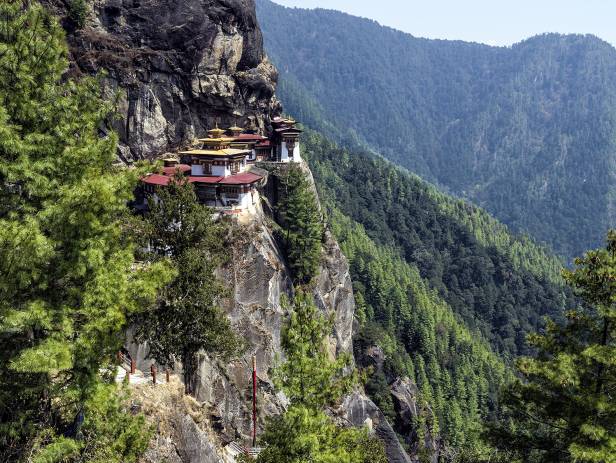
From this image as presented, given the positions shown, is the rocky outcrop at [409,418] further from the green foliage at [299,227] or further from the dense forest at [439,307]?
the green foliage at [299,227]

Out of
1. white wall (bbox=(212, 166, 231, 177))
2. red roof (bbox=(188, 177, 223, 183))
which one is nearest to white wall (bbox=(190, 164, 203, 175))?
white wall (bbox=(212, 166, 231, 177))

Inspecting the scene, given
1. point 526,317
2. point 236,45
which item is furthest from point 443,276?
point 236,45

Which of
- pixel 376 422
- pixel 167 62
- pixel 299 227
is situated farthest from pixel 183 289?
pixel 376 422

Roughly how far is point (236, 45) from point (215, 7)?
5.69 meters

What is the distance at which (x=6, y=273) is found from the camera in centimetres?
1186

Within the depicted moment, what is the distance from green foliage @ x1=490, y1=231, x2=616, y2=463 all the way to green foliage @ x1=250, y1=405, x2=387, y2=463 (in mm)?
6209

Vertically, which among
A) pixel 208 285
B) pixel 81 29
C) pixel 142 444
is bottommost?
pixel 142 444

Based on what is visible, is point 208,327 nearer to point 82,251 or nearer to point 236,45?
point 82,251

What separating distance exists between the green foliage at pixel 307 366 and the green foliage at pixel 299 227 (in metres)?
38.0

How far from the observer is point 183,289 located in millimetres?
26469

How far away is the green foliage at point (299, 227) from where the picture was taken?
57438mm

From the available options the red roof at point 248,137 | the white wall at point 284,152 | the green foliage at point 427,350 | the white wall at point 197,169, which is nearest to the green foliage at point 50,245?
the white wall at point 197,169

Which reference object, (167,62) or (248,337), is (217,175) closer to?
(248,337)

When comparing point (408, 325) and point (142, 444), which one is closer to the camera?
point (142, 444)
